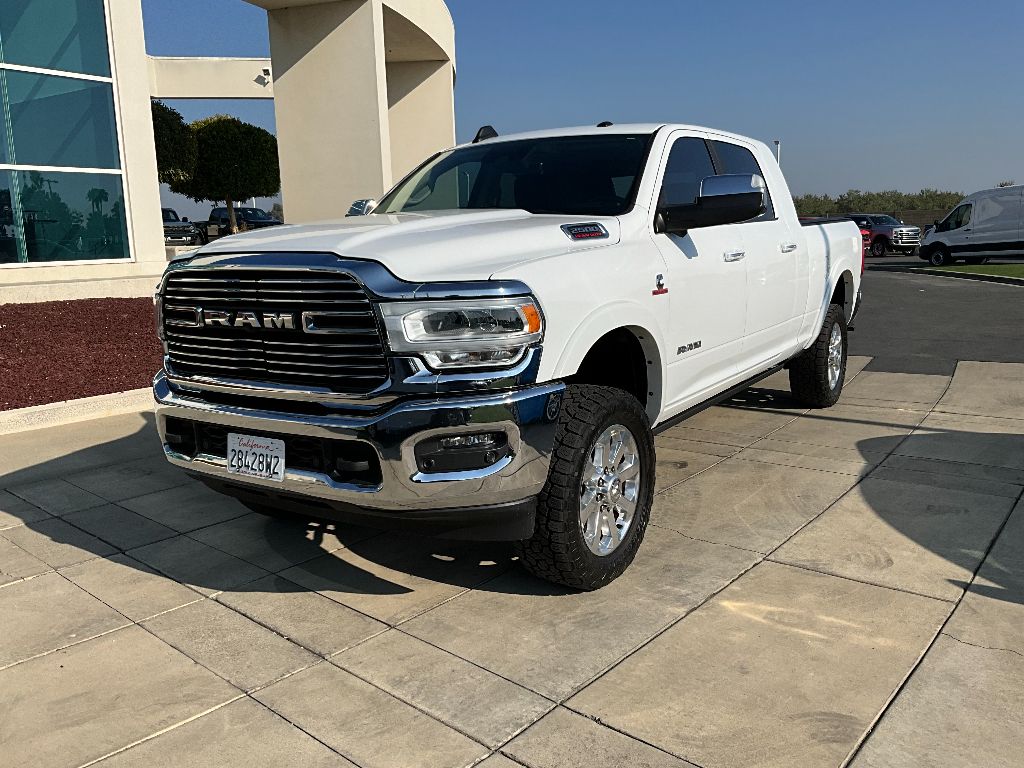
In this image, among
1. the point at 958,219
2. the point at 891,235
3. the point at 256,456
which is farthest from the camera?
the point at 891,235

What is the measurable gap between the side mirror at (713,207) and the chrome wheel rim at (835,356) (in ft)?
9.51

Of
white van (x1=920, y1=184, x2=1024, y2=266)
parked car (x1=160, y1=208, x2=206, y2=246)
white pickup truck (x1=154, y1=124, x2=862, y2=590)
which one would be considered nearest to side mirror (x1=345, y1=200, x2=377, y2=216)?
white pickup truck (x1=154, y1=124, x2=862, y2=590)

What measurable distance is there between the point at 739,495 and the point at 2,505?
4.40 m

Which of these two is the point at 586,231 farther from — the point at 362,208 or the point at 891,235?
the point at 891,235

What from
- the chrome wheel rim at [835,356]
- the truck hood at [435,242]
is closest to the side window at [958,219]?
the chrome wheel rim at [835,356]

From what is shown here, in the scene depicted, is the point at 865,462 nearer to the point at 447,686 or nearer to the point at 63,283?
the point at 447,686

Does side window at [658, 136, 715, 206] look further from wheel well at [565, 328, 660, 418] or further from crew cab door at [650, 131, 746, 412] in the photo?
wheel well at [565, 328, 660, 418]

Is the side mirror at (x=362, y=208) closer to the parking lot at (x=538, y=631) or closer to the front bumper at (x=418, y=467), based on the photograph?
the parking lot at (x=538, y=631)

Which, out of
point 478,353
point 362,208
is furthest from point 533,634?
point 362,208

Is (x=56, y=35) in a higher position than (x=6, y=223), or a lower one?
higher

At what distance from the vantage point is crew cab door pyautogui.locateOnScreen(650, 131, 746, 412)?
4.20 m

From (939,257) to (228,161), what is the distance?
95.6 feet

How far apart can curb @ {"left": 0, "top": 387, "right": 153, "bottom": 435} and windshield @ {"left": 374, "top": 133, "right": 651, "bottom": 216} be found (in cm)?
Result: 385

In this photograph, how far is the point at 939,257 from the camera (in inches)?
1020
